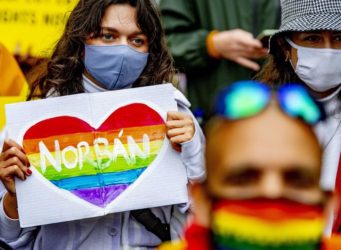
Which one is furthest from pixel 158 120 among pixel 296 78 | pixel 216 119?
pixel 216 119

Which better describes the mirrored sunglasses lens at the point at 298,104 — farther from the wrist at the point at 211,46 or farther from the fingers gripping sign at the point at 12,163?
the wrist at the point at 211,46

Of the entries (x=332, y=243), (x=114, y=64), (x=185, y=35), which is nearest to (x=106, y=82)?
(x=114, y=64)

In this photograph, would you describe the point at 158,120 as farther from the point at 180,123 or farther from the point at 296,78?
the point at 296,78

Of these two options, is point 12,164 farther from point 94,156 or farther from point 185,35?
point 185,35

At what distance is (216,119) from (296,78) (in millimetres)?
1778

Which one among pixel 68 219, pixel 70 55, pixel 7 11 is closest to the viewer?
pixel 68 219

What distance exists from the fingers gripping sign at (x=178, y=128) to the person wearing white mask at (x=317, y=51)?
1.27ft

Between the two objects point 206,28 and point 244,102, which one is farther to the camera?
point 206,28

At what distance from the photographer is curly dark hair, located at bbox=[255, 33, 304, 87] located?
10.5ft

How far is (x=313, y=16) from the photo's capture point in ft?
10.1

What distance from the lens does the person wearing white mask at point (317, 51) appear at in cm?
302

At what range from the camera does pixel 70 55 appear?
3.12 metres

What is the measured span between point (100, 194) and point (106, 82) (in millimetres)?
461

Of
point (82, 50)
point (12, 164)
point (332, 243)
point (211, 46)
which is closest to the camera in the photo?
point (332, 243)
